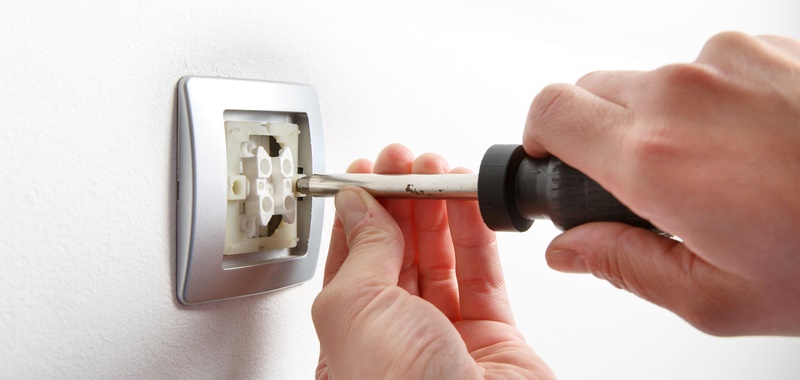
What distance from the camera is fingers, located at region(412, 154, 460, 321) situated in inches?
20.7

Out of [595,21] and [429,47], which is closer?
[429,47]

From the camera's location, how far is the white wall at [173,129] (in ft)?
1.13

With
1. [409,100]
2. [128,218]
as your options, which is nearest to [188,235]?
[128,218]

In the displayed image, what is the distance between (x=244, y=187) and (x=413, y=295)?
129 millimetres

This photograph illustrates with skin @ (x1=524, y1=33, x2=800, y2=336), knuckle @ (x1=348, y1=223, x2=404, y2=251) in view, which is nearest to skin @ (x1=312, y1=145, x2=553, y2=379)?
knuckle @ (x1=348, y1=223, x2=404, y2=251)

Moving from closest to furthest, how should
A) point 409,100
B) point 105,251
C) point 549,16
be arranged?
point 105,251 < point 409,100 < point 549,16

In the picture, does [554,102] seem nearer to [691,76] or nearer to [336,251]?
[691,76]

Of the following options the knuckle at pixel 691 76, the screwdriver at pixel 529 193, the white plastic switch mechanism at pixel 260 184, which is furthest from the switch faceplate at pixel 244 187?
the knuckle at pixel 691 76

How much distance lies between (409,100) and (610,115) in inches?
10.9

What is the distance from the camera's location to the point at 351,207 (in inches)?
16.9

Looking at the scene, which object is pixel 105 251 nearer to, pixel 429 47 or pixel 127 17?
pixel 127 17

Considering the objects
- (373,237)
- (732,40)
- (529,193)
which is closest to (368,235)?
(373,237)

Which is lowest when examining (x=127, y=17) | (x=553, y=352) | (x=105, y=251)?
(x=553, y=352)

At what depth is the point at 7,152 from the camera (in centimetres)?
33
